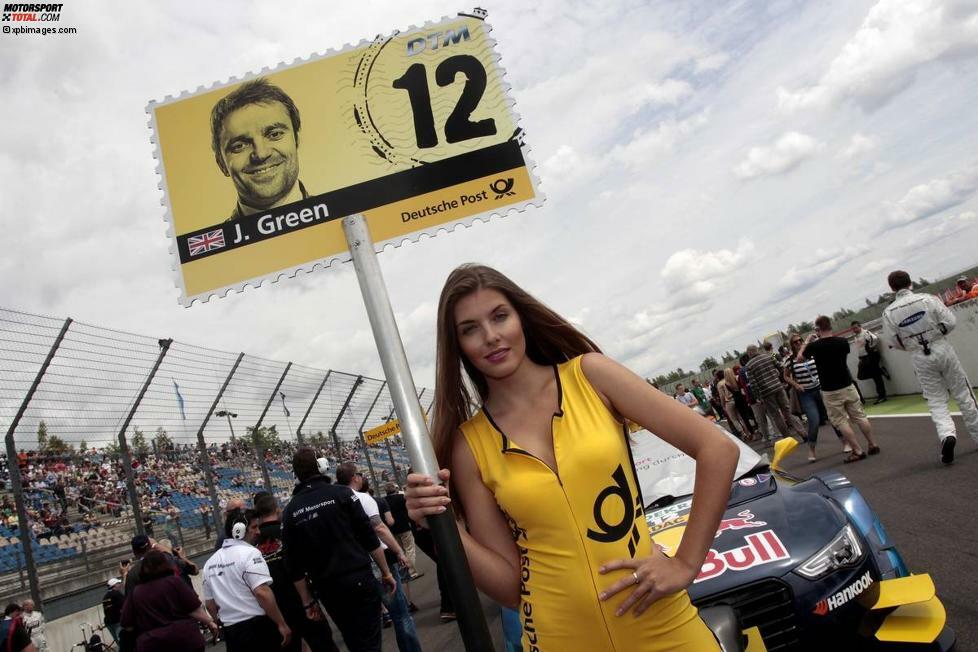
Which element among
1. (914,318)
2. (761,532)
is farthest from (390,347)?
(914,318)

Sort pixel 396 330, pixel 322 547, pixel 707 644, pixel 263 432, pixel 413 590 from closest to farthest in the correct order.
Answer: pixel 707 644 → pixel 396 330 → pixel 322 547 → pixel 413 590 → pixel 263 432

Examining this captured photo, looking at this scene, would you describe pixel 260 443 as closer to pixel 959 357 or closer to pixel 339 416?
pixel 339 416

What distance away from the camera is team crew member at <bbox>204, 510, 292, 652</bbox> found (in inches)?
197

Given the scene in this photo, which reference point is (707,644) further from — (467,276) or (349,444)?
(349,444)

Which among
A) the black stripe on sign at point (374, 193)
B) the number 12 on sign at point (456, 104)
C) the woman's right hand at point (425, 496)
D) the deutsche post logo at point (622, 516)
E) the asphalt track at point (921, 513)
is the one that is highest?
the number 12 on sign at point (456, 104)

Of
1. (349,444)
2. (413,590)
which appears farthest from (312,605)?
(349,444)

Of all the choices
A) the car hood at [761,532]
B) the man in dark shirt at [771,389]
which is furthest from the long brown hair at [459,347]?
the man in dark shirt at [771,389]

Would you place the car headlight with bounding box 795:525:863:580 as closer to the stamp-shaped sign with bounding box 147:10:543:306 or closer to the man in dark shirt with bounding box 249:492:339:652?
the stamp-shaped sign with bounding box 147:10:543:306

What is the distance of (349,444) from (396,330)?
1437 centimetres

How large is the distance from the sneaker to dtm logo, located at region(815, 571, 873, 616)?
4520 millimetres

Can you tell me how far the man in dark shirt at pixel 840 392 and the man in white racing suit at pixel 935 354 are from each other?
67.2 inches

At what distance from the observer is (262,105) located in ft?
7.01

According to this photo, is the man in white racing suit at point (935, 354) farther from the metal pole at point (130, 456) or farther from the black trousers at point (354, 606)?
the metal pole at point (130, 456)

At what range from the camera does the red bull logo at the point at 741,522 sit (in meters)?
3.45
